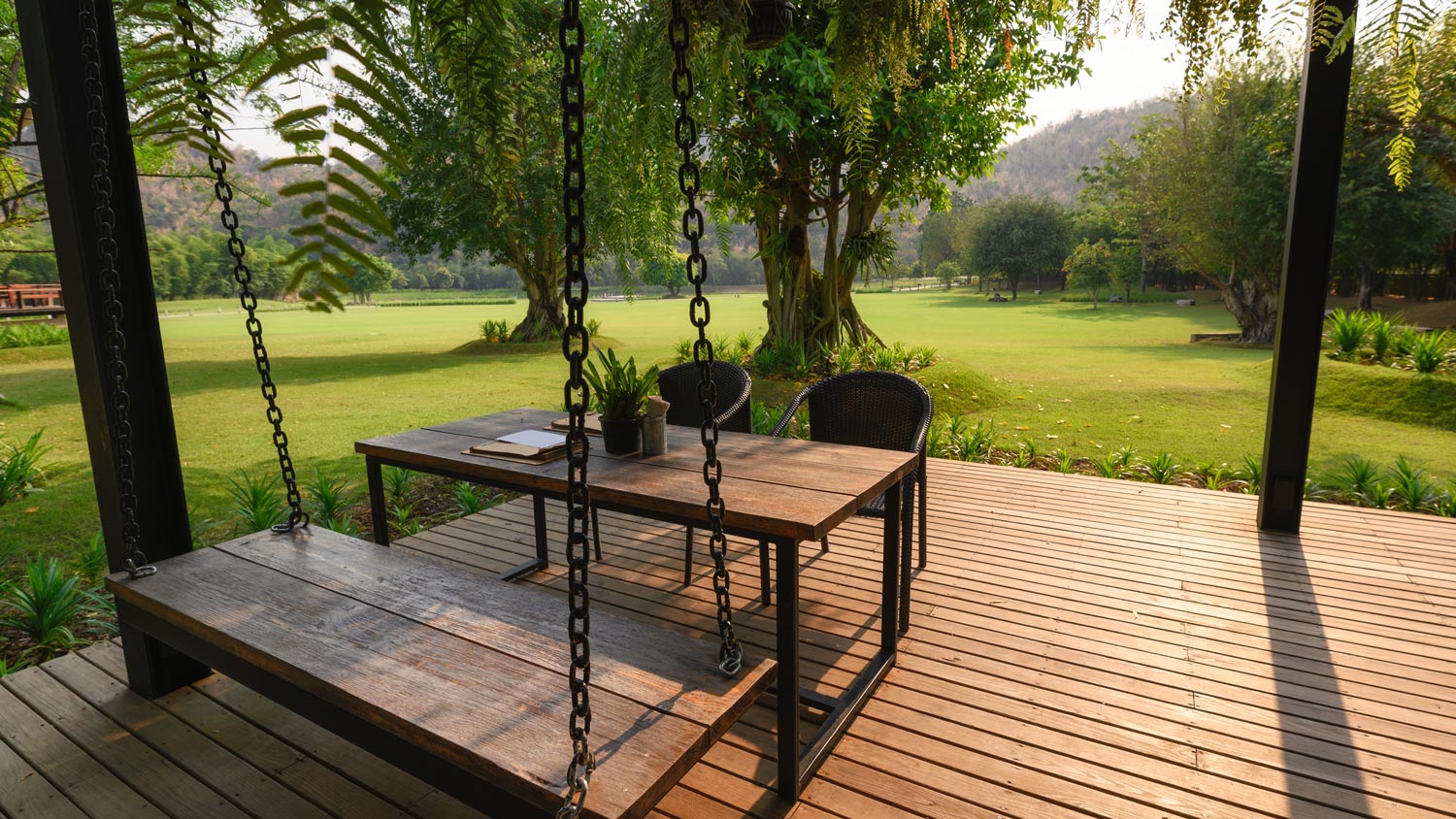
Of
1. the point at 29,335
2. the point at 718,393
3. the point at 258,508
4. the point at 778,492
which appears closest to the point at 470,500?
the point at 258,508

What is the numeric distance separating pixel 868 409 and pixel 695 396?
85 centimetres

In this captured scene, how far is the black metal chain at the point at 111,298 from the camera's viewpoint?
170cm

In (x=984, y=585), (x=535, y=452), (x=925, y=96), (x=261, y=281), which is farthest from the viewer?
(x=925, y=96)

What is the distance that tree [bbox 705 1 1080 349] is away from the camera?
5832 millimetres

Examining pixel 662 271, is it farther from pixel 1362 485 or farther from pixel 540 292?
pixel 540 292

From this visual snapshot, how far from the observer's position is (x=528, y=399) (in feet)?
32.2

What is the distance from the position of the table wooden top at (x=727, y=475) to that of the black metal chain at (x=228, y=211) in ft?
1.63

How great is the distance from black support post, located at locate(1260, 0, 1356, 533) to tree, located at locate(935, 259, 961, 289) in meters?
37.9

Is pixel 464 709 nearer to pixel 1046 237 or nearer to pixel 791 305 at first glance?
pixel 791 305

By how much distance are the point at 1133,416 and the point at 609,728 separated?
845 cm

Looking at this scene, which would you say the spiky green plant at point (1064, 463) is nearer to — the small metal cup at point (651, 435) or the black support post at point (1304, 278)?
the black support post at point (1304, 278)

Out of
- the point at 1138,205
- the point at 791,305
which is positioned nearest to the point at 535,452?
the point at 791,305

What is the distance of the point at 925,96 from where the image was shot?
6.12 meters

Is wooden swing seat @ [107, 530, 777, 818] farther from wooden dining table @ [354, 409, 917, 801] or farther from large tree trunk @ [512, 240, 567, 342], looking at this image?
large tree trunk @ [512, 240, 567, 342]
